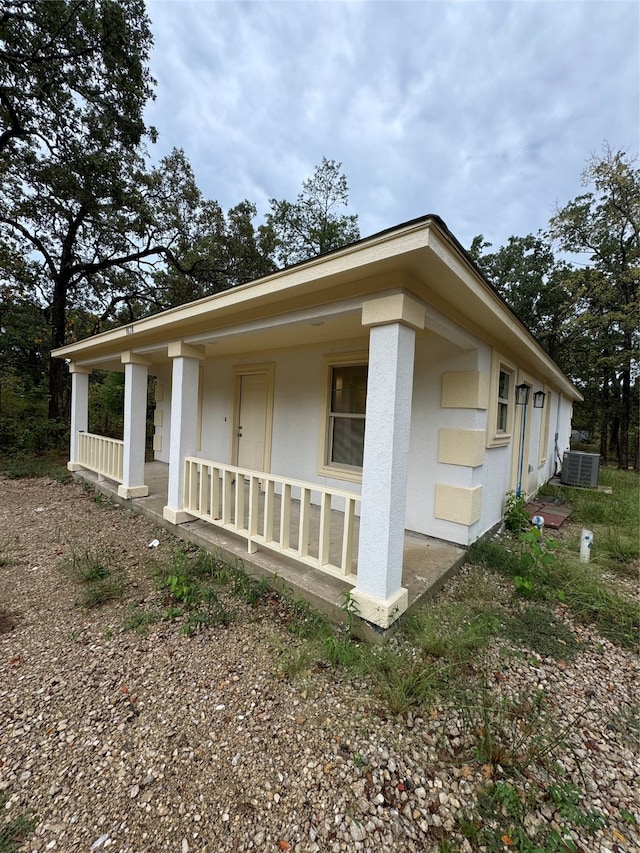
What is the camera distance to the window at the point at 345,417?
423 cm

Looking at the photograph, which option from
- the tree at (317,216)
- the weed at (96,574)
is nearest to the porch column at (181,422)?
the weed at (96,574)

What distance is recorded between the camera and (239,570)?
319cm

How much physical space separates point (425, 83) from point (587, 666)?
316 inches

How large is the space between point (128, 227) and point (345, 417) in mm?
9214

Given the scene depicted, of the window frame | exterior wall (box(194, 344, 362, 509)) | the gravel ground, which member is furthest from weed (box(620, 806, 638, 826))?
the window frame

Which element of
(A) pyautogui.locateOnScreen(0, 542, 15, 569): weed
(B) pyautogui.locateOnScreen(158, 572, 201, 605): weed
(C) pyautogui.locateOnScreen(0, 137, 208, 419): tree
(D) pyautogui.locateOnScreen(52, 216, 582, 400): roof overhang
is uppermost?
(C) pyautogui.locateOnScreen(0, 137, 208, 419): tree

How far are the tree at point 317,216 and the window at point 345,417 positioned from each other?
40.9 ft

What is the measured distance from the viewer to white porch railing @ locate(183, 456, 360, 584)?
2.61 meters

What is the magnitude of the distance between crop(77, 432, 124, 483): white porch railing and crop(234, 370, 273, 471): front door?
1839 mm

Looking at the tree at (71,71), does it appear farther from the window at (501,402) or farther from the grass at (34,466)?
the window at (501,402)

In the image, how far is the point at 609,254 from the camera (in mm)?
12375

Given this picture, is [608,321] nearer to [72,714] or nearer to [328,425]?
[328,425]

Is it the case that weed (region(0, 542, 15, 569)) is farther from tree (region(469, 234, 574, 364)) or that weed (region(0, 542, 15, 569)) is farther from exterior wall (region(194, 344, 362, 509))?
tree (region(469, 234, 574, 364))

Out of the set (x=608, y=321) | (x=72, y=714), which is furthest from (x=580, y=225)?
(x=72, y=714)
